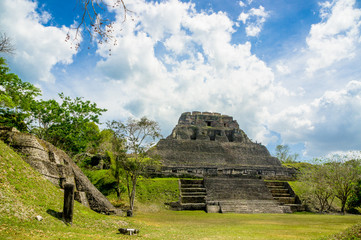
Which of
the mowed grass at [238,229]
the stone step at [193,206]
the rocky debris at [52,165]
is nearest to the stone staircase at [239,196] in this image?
the stone step at [193,206]

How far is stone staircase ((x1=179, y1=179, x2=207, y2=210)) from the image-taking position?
62.6 ft

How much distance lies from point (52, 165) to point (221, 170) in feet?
64.6

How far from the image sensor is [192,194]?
21.1 m

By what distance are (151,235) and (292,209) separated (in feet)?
51.3

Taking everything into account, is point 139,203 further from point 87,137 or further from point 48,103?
point 48,103

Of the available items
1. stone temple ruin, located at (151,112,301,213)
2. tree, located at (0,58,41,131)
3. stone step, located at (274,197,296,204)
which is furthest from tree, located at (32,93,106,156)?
stone step, located at (274,197,296,204)

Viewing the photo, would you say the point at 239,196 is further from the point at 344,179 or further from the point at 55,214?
the point at 55,214

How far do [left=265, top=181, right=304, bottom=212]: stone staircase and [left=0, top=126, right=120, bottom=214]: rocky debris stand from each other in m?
15.2

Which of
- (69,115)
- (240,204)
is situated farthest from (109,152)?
(240,204)

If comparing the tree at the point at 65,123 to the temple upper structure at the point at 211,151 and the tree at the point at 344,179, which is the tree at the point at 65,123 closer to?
the temple upper structure at the point at 211,151

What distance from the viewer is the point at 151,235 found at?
8.88m

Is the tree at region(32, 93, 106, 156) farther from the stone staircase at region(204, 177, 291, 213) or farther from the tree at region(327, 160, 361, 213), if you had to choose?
the tree at region(327, 160, 361, 213)

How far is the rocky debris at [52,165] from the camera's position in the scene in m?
10.7

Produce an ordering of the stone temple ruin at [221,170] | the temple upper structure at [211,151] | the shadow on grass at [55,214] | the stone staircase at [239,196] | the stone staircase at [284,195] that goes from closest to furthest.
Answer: the shadow on grass at [55,214]
the stone staircase at [239,196]
the stone temple ruin at [221,170]
the stone staircase at [284,195]
the temple upper structure at [211,151]
